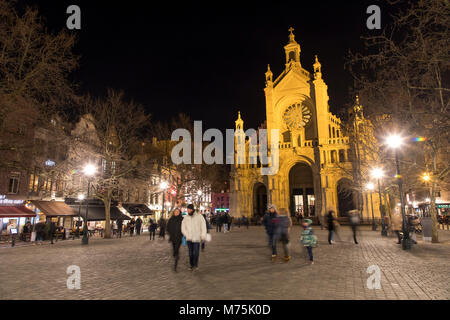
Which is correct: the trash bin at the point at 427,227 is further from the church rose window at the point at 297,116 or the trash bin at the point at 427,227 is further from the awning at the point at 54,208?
the church rose window at the point at 297,116

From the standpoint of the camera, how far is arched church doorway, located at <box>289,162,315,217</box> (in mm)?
41688

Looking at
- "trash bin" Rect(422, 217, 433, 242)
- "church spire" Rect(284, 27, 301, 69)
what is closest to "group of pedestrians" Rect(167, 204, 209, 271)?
"trash bin" Rect(422, 217, 433, 242)

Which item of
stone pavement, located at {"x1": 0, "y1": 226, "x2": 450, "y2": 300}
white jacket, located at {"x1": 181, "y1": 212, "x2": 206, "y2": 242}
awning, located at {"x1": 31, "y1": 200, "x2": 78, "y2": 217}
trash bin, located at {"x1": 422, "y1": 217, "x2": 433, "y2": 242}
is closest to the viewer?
stone pavement, located at {"x1": 0, "y1": 226, "x2": 450, "y2": 300}

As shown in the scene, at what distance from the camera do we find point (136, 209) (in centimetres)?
3638

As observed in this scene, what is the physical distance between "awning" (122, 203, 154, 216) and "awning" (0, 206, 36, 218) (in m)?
12.8

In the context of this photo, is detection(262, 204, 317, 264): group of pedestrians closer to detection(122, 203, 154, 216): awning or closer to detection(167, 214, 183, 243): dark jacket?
detection(167, 214, 183, 243): dark jacket

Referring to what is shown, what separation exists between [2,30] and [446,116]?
58.4 ft

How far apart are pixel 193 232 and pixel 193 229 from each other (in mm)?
86

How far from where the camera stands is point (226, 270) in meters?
8.20

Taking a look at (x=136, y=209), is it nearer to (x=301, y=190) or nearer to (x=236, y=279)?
(x=301, y=190)
